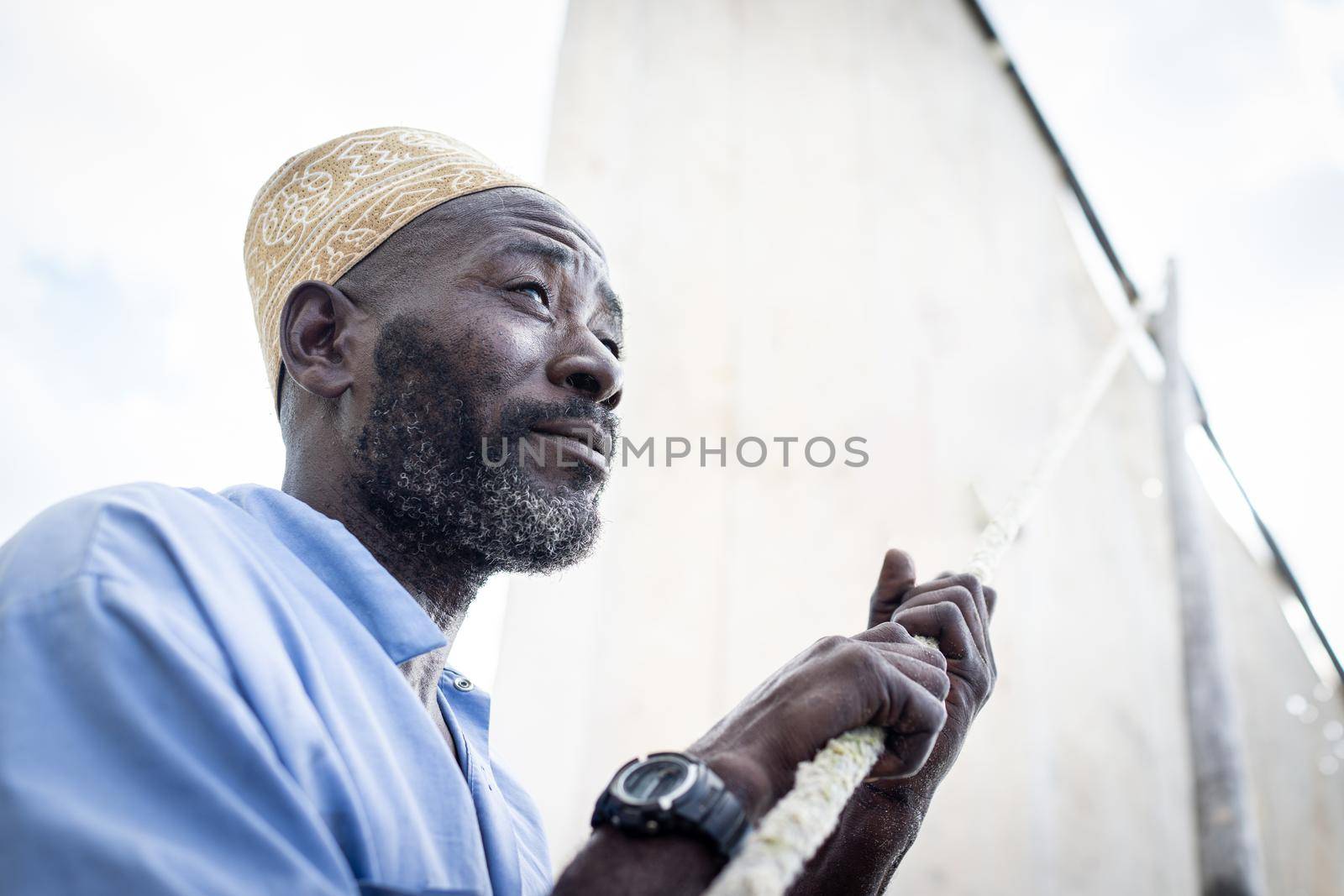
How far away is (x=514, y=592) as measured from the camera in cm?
157

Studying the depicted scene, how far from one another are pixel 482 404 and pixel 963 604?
481mm

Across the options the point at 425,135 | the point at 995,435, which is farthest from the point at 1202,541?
the point at 425,135

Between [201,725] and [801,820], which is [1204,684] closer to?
[801,820]

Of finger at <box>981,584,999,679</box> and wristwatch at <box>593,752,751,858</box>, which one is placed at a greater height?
finger at <box>981,584,999,679</box>

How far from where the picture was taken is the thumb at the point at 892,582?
847 mm

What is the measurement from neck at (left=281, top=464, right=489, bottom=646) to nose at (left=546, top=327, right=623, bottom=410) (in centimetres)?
21

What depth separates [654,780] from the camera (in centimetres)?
50

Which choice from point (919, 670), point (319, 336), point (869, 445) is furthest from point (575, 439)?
point (869, 445)

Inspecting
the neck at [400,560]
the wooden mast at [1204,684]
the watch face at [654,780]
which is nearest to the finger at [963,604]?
the watch face at [654,780]

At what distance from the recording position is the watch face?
0.49 meters

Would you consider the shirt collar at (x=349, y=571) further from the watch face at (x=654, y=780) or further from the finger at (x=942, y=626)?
the finger at (x=942, y=626)

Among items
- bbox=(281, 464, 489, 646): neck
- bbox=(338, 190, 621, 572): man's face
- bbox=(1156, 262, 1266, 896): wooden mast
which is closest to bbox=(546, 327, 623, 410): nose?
bbox=(338, 190, 621, 572): man's face

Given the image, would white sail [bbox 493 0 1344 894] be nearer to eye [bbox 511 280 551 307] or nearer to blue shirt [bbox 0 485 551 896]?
eye [bbox 511 280 551 307]

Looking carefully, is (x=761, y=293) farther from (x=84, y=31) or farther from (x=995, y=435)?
(x=84, y=31)
